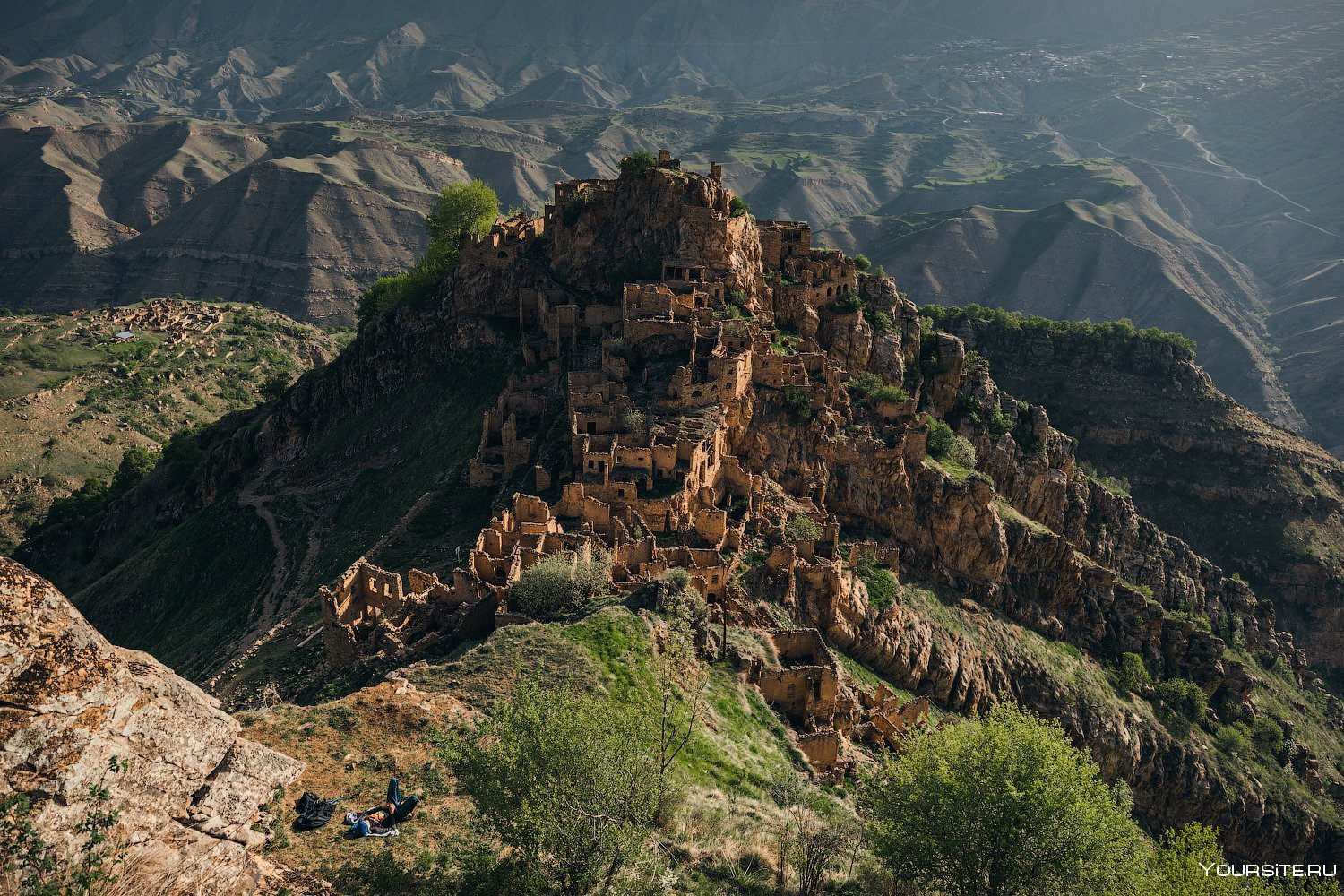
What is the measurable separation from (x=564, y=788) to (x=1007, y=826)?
13113 mm

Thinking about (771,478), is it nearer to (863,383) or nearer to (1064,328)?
(863,383)

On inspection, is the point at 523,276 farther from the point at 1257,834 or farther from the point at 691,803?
the point at 1257,834

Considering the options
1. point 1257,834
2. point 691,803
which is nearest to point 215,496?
point 691,803

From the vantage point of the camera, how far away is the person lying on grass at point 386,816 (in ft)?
80.6

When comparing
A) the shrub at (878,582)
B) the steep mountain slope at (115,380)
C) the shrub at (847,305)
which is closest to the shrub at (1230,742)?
the shrub at (878,582)

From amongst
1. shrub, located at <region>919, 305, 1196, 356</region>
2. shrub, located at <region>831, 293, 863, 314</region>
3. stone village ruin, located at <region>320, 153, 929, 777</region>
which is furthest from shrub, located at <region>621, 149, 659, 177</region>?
shrub, located at <region>919, 305, 1196, 356</region>

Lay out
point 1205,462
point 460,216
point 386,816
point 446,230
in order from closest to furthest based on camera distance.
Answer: point 386,816, point 446,230, point 460,216, point 1205,462

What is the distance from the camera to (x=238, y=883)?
20172mm

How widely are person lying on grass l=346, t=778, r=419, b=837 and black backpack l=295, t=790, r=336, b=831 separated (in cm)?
59

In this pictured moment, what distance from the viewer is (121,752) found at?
61.8 feet

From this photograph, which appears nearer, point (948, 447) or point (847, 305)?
point (847, 305)

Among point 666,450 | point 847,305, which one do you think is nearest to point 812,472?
point 666,450

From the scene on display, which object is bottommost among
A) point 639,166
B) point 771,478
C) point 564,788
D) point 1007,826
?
point 771,478

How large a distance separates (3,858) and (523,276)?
75.4 meters
